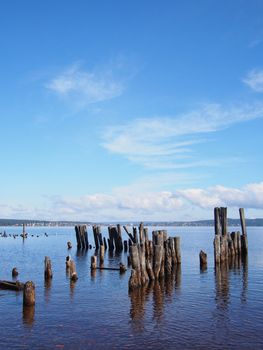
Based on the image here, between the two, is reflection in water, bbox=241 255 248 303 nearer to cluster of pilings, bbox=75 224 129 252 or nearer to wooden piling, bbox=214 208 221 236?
wooden piling, bbox=214 208 221 236

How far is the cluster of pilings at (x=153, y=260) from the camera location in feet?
73.5

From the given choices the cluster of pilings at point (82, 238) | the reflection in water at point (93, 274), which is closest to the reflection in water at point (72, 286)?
the reflection in water at point (93, 274)

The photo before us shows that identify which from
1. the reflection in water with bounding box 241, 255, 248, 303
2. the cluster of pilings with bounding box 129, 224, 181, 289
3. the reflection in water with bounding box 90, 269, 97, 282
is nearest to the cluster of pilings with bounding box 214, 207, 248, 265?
the reflection in water with bounding box 241, 255, 248, 303

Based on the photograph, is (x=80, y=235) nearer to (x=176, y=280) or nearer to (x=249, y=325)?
(x=176, y=280)

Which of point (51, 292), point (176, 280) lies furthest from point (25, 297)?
point (176, 280)

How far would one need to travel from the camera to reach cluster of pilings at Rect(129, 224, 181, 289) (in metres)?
22.4

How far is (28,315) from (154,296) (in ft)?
21.4

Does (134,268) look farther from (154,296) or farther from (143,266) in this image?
(154,296)

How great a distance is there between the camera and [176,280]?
25953 mm

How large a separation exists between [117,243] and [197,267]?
714 inches

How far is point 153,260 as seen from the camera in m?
25.3

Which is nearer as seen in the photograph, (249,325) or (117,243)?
(249,325)

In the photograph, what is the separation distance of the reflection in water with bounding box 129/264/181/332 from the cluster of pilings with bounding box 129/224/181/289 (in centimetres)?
43

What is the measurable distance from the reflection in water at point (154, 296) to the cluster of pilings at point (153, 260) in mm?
427
